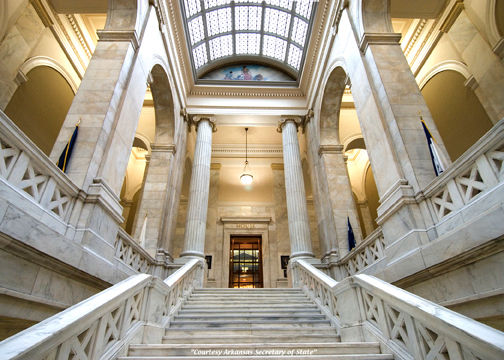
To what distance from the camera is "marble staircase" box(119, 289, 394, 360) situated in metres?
2.95

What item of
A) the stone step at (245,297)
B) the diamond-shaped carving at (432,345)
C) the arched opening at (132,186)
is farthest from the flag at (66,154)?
the arched opening at (132,186)

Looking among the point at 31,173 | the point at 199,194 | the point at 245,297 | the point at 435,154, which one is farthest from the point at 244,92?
A: the point at 31,173

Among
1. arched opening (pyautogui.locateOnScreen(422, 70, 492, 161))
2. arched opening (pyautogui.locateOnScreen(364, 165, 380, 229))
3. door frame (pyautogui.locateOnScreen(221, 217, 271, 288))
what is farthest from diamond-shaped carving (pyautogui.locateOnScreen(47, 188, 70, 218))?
arched opening (pyautogui.locateOnScreen(364, 165, 380, 229))

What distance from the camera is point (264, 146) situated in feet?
53.1

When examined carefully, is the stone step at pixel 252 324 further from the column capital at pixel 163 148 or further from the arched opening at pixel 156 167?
the column capital at pixel 163 148

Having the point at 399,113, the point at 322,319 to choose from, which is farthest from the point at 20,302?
the point at 399,113

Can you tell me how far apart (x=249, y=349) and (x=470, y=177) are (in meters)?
3.32

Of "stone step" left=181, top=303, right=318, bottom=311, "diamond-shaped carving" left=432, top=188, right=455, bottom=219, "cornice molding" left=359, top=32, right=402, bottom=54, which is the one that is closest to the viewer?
"diamond-shaped carving" left=432, top=188, right=455, bottom=219

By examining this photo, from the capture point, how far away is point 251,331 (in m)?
4.40

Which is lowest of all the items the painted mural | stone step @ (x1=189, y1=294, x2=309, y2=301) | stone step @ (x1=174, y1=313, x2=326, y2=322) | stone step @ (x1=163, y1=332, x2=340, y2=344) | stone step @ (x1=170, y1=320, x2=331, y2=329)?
stone step @ (x1=163, y1=332, x2=340, y2=344)

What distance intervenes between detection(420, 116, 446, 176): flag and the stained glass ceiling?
26.0ft

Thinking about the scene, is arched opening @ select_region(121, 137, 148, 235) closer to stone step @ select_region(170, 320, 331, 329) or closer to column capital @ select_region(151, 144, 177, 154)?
column capital @ select_region(151, 144, 177, 154)

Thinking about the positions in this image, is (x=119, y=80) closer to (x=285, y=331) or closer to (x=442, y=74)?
(x=285, y=331)

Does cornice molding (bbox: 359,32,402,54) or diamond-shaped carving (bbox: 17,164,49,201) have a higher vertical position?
cornice molding (bbox: 359,32,402,54)
